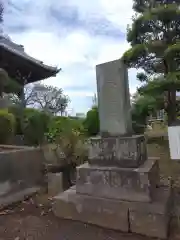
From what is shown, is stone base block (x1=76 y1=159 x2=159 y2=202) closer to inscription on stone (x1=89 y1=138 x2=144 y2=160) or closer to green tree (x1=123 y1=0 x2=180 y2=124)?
inscription on stone (x1=89 y1=138 x2=144 y2=160)

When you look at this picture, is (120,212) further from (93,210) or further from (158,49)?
(158,49)

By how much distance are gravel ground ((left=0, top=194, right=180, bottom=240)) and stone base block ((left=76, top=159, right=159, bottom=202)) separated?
1.12ft

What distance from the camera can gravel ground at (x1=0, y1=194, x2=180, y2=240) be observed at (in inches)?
91.7

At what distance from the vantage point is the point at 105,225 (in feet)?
8.12

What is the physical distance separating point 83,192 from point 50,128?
13.5 ft

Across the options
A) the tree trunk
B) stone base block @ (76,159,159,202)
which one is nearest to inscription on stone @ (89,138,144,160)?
stone base block @ (76,159,159,202)

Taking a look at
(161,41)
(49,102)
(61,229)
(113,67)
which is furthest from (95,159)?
(49,102)

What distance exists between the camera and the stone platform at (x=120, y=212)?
225 centimetres

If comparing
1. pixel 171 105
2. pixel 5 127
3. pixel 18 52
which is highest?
pixel 18 52

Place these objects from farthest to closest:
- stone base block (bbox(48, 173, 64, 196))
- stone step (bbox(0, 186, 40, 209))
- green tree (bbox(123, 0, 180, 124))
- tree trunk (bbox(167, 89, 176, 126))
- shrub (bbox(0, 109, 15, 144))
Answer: tree trunk (bbox(167, 89, 176, 126)) → green tree (bbox(123, 0, 180, 124)) → shrub (bbox(0, 109, 15, 144)) → stone base block (bbox(48, 173, 64, 196)) → stone step (bbox(0, 186, 40, 209))

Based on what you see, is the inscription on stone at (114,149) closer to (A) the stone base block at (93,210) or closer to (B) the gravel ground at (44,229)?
(A) the stone base block at (93,210)

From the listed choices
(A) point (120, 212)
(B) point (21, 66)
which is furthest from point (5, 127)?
(B) point (21, 66)

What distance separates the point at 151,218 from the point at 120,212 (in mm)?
302

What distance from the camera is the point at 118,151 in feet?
8.66
